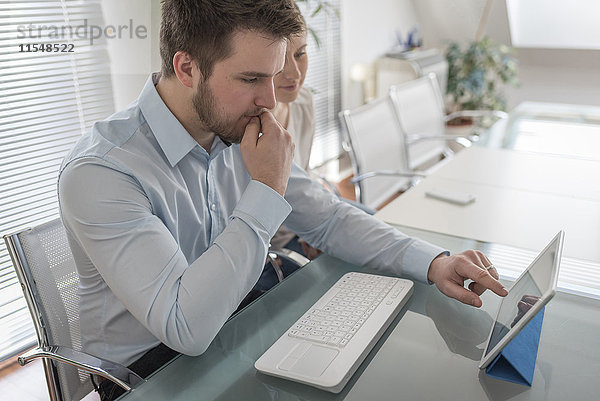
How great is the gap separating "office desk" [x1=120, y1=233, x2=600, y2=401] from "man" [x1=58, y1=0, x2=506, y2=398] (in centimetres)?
5

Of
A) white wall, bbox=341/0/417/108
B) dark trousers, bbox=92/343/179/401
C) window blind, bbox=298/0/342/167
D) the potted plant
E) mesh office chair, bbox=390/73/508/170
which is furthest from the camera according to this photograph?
the potted plant

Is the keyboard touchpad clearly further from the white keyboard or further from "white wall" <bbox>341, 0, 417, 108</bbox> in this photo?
"white wall" <bbox>341, 0, 417, 108</bbox>

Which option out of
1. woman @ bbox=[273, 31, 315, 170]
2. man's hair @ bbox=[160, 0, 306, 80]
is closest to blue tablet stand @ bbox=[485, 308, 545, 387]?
man's hair @ bbox=[160, 0, 306, 80]

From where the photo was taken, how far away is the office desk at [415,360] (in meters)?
0.85

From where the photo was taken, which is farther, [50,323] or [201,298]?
[50,323]

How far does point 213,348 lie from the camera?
98 cm

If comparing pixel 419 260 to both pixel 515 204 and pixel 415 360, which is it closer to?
pixel 415 360

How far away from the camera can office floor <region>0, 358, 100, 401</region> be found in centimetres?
202

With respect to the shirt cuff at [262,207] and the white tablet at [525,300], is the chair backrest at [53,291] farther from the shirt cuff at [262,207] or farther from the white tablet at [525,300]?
the white tablet at [525,300]

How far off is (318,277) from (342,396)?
42cm

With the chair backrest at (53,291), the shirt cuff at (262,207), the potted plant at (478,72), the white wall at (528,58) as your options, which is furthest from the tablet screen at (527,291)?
the white wall at (528,58)

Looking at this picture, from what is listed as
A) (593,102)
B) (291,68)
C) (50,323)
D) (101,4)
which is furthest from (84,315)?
(593,102)

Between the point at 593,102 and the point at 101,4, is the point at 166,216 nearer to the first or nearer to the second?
the point at 101,4

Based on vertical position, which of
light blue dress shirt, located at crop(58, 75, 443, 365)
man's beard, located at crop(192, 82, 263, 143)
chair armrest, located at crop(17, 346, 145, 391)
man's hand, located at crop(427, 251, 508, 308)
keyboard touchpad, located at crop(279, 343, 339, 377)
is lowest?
chair armrest, located at crop(17, 346, 145, 391)
